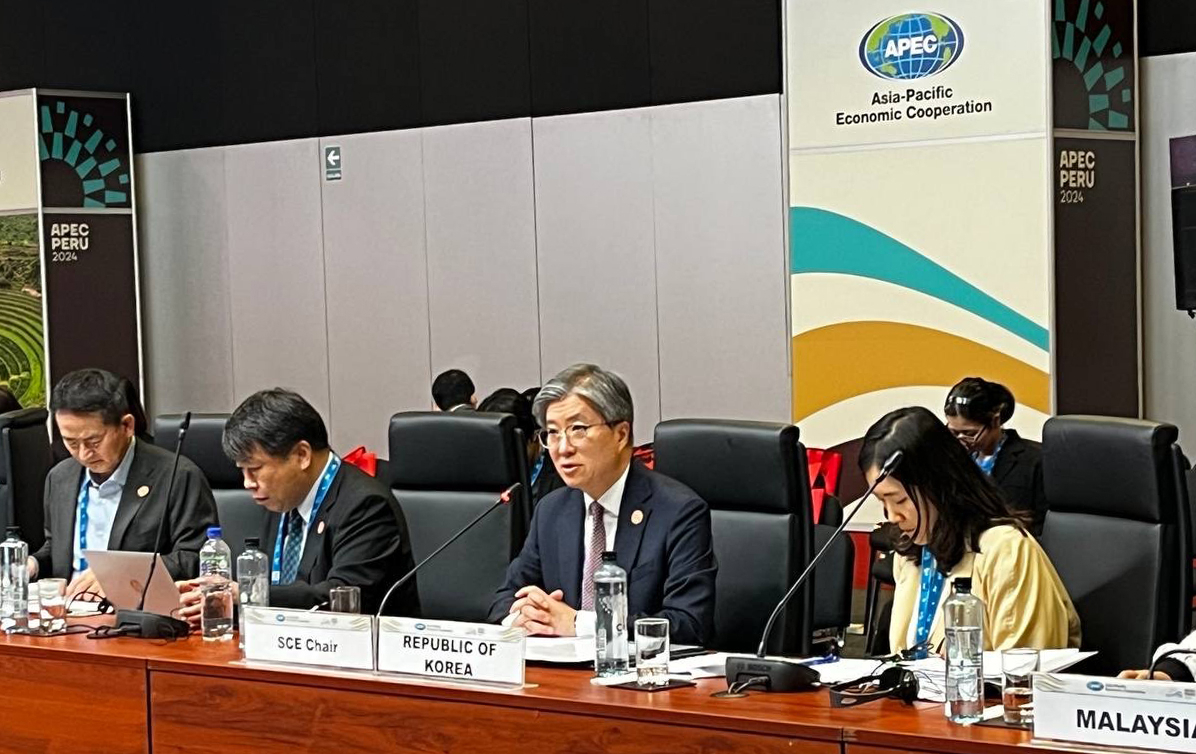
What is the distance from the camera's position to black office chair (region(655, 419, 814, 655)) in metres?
4.00

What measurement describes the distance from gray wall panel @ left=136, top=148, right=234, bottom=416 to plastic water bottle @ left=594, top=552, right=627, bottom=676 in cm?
644

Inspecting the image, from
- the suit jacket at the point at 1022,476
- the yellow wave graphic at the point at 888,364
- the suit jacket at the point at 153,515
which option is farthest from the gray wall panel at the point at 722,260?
the suit jacket at the point at 153,515

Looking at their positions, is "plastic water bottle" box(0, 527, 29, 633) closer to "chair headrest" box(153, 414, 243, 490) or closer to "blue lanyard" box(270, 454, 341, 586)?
"blue lanyard" box(270, 454, 341, 586)

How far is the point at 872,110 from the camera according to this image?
6.60 metres

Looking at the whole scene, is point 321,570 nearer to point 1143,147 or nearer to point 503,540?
point 503,540

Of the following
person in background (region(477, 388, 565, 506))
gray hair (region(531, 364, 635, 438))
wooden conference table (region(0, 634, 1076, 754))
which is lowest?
wooden conference table (region(0, 634, 1076, 754))

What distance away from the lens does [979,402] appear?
541cm

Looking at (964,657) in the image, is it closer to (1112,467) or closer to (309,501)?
(1112,467)

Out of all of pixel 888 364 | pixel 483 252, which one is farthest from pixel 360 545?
pixel 483 252

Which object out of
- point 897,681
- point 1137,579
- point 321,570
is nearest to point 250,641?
point 321,570

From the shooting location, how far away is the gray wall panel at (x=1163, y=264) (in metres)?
6.55

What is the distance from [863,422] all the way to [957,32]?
1.53 m

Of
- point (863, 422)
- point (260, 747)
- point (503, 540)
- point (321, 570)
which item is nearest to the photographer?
point (260, 747)

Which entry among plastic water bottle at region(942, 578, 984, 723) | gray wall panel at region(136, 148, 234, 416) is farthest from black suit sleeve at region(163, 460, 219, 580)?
gray wall panel at region(136, 148, 234, 416)
